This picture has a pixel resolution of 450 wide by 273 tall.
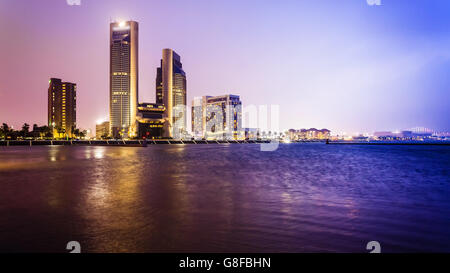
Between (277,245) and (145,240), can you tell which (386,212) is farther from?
(145,240)

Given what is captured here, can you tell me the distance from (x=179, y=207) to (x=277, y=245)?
254 inches

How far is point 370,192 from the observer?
61.1 feet

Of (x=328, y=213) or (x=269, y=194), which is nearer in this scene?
(x=328, y=213)

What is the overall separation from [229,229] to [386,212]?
7.61 metres

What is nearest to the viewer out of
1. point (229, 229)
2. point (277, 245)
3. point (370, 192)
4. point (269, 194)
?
point (277, 245)
